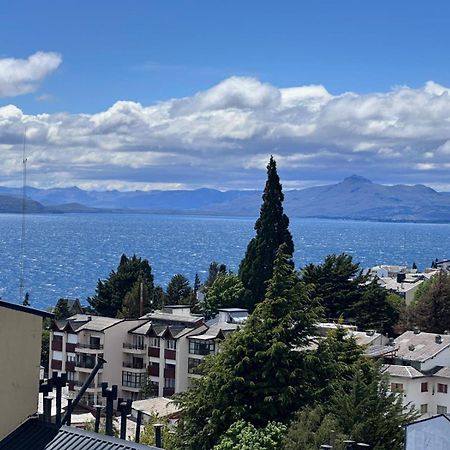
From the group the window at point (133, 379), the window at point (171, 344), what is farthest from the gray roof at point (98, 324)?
the window at point (171, 344)

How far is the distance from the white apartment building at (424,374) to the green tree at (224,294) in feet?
54.0

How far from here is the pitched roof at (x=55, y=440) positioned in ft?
33.2

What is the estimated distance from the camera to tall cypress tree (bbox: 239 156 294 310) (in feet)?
176

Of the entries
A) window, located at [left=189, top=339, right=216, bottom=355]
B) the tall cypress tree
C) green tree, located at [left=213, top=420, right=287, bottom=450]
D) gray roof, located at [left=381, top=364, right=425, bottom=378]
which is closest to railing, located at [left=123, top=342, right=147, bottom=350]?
window, located at [left=189, top=339, right=216, bottom=355]

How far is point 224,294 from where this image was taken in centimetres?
6119

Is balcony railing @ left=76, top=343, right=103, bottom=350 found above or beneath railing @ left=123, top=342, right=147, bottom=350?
beneath

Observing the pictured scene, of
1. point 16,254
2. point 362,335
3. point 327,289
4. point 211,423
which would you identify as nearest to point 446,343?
point 362,335

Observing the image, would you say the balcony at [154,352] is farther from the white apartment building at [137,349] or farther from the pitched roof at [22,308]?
the pitched roof at [22,308]

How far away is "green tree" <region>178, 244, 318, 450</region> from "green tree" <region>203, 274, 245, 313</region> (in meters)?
31.4

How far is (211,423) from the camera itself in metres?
24.7

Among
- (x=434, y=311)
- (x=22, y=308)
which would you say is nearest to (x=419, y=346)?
(x=434, y=311)

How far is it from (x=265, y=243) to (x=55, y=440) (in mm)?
43499

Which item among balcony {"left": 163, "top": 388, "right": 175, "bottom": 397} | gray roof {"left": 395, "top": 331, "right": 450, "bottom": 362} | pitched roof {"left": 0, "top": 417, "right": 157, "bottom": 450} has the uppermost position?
pitched roof {"left": 0, "top": 417, "right": 157, "bottom": 450}

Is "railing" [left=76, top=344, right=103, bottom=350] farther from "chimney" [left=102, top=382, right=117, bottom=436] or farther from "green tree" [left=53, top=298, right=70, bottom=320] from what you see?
"chimney" [left=102, top=382, right=117, bottom=436]
